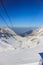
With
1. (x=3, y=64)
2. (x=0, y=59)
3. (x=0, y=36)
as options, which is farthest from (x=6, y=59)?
(x=0, y=36)

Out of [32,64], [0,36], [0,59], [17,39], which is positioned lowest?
[32,64]

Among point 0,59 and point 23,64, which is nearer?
point 23,64

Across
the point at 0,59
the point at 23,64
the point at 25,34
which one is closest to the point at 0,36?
the point at 25,34

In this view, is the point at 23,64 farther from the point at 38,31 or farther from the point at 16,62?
the point at 38,31

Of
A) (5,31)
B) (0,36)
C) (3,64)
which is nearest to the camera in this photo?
(3,64)

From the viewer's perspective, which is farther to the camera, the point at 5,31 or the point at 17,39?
the point at 17,39

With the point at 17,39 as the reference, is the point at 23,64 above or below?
below

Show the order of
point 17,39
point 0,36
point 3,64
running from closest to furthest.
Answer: point 3,64 → point 0,36 → point 17,39

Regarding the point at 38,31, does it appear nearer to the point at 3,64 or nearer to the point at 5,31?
the point at 5,31

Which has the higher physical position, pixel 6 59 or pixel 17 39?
pixel 17 39
